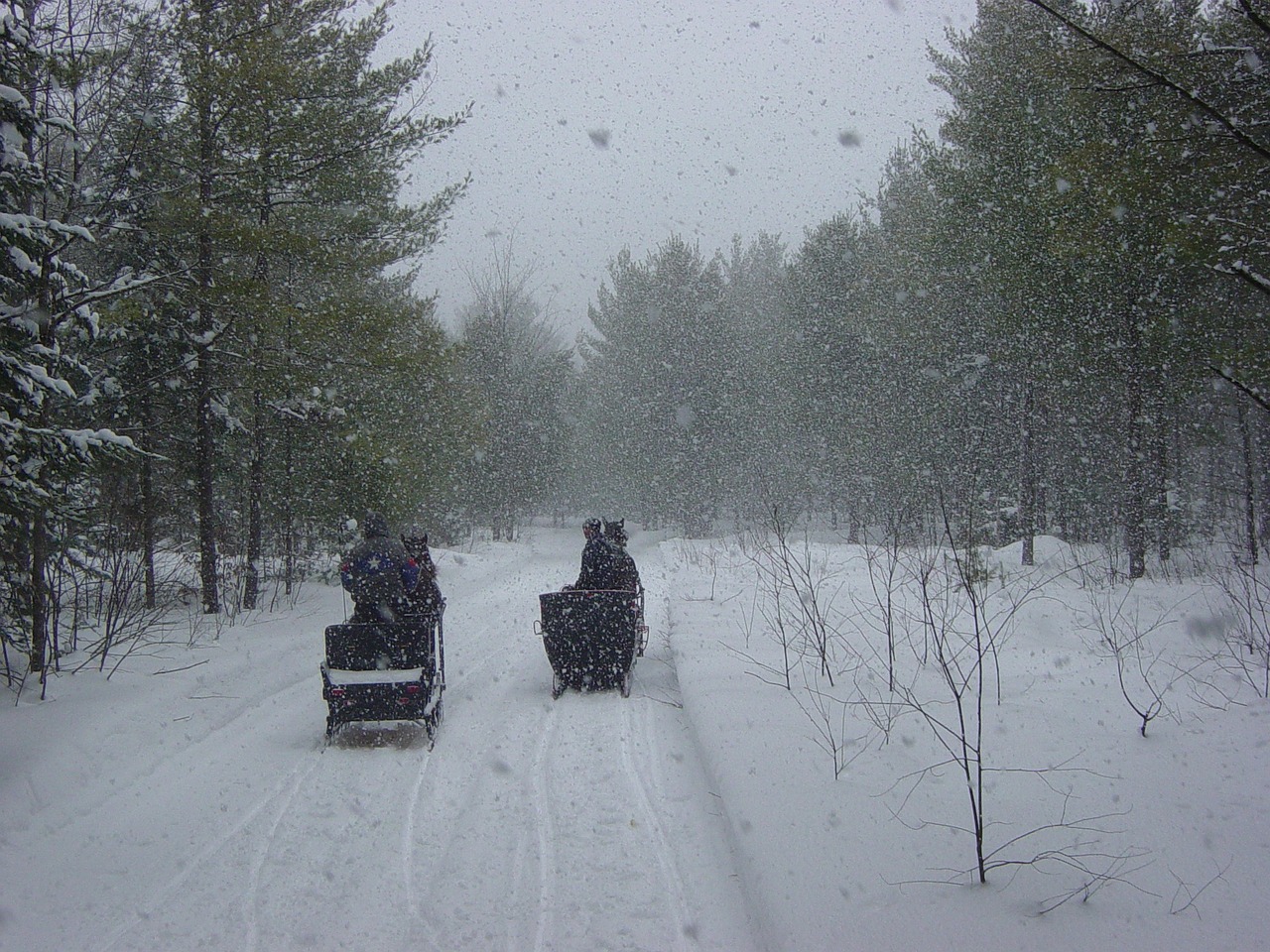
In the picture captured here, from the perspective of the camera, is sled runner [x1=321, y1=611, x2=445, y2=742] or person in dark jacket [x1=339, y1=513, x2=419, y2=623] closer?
sled runner [x1=321, y1=611, x2=445, y2=742]

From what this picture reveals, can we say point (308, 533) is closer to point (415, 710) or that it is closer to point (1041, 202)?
point (415, 710)

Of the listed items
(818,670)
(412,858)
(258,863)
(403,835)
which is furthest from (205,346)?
(818,670)

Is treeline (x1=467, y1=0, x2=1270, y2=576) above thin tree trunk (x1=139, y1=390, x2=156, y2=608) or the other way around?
above

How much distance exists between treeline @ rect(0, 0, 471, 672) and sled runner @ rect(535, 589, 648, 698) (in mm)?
3934

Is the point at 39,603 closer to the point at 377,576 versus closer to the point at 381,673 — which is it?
the point at 377,576

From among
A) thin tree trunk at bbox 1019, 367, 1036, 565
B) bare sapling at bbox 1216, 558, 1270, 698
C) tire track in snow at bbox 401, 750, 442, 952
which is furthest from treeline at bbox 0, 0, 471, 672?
thin tree trunk at bbox 1019, 367, 1036, 565

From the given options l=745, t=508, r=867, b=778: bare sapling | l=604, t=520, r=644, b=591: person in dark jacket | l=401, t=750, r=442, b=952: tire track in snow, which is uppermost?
l=604, t=520, r=644, b=591: person in dark jacket

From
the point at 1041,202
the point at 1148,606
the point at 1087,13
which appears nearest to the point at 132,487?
the point at 1148,606

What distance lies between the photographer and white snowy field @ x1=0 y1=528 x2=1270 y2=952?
3088 millimetres

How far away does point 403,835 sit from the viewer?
4434mm

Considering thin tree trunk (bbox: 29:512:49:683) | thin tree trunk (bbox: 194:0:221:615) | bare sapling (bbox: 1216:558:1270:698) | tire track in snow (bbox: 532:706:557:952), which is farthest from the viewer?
thin tree trunk (bbox: 194:0:221:615)

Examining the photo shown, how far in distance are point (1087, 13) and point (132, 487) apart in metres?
16.9

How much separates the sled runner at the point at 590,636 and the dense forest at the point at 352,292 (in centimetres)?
190

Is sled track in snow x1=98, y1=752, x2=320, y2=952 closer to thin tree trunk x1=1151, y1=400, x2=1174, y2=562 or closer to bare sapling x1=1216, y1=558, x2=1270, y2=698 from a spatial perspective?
bare sapling x1=1216, y1=558, x2=1270, y2=698
